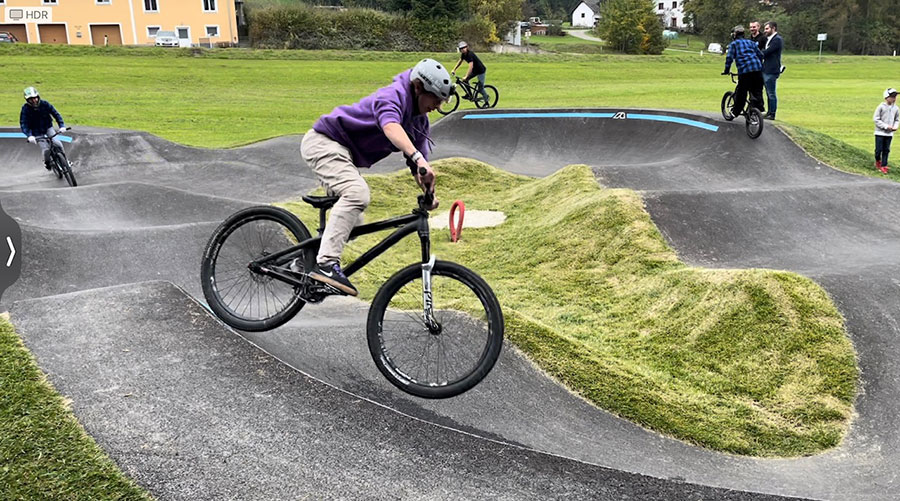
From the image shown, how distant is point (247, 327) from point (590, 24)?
156 m

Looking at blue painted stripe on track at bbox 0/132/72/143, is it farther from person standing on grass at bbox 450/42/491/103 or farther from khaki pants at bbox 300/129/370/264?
khaki pants at bbox 300/129/370/264

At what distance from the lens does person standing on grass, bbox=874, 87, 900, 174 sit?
15.1 metres

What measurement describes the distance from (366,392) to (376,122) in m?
2.33

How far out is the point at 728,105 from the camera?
58.6 ft

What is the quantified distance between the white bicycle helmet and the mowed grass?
779 inches

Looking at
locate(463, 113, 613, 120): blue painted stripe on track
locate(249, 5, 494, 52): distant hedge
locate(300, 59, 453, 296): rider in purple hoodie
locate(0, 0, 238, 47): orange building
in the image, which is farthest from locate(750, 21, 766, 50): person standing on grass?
locate(0, 0, 238, 47): orange building

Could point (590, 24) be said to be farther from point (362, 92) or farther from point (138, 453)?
point (138, 453)

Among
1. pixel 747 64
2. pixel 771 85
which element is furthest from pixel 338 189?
pixel 771 85

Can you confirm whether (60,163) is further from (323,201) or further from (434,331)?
(434,331)

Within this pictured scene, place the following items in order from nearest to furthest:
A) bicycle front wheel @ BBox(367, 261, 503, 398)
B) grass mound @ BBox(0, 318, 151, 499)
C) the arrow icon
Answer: grass mound @ BBox(0, 318, 151, 499) < bicycle front wheel @ BBox(367, 261, 503, 398) < the arrow icon

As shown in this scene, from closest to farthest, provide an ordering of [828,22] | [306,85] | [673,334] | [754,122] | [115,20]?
1. [673,334]
2. [754,122]
3. [306,85]
4. [115,20]
5. [828,22]

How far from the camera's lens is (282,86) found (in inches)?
1544

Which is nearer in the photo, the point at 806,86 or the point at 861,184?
the point at 861,184

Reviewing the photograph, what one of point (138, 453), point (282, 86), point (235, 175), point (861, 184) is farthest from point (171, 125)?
point (138, 453)
